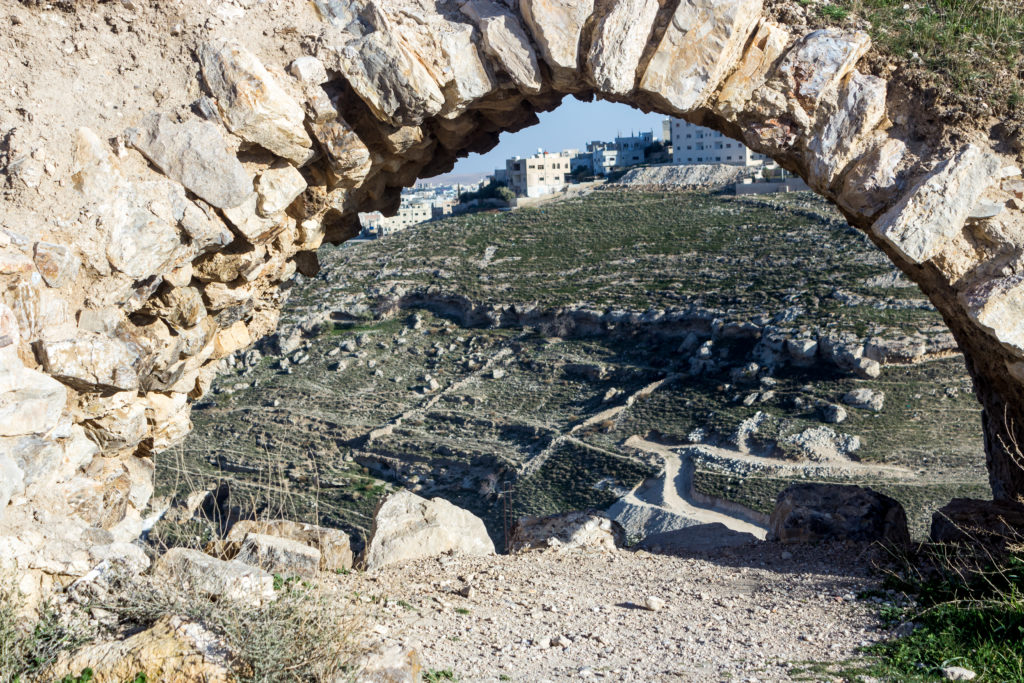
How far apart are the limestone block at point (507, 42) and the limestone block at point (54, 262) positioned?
310 centimetres

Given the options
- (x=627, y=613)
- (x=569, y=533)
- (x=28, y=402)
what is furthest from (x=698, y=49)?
(x=28, y=402)

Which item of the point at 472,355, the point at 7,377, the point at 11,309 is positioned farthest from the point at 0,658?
the point at 472,355

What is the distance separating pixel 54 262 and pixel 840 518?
6104mm

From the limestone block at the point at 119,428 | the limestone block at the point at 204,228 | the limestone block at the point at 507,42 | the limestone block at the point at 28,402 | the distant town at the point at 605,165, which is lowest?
the limestone block at the point at 119,428

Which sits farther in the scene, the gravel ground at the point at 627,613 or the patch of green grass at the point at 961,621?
the gravel ground at the point at 627,613

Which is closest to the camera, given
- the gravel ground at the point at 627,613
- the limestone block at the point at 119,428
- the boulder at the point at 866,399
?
the gravel ground at the point at 627,613

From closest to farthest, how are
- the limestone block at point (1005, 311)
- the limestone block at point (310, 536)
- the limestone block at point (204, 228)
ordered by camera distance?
the limestone block at point (1005, 311)
the limestone block at point (204, 228)
the limestone block at point (310, 536)

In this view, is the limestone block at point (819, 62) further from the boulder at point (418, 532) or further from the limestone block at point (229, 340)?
the limestone block at point (229, 340)

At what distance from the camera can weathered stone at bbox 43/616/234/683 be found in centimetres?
340

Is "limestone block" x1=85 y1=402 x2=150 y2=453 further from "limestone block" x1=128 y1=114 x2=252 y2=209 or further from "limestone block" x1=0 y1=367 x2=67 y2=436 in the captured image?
"limestone block" x1=128 y1=114 x2=252 y2=209

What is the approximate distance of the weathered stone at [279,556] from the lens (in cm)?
517

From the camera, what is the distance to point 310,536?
6367mm

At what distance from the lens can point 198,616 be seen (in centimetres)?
375

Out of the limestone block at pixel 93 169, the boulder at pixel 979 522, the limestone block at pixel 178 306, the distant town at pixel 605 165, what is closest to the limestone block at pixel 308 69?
the limestone block at pixel 93 169
